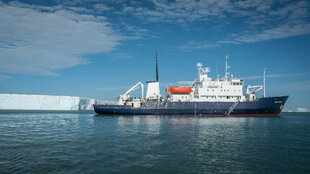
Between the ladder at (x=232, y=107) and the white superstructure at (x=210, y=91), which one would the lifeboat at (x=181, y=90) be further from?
the ladder at (x=232, y=107)

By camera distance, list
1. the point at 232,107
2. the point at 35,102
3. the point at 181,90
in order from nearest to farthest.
Result: the point at 232,107 < the point at 181,90 < the point at 35,102

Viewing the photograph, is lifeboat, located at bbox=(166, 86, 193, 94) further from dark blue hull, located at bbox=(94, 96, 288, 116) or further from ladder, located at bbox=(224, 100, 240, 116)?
ladder, located at bbox=(224, 100, 240, 116)

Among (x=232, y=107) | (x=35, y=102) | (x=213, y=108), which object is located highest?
(x=232, y=107)

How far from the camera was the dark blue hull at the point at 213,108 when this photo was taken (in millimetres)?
38688

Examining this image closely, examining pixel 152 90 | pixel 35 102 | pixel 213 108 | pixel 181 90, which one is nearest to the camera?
pixel 213 108

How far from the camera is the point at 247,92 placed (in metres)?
42.3

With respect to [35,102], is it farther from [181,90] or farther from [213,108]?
[213,108]

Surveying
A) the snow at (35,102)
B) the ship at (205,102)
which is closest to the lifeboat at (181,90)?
the ship at (205,102)

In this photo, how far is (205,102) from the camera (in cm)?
3972

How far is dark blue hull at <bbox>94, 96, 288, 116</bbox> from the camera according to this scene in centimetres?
3869

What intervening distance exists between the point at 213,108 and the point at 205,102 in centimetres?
203

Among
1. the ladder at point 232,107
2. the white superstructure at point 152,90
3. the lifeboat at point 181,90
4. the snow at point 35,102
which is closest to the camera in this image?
the ladder at point 232,107

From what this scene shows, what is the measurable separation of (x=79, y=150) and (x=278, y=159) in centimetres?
1106

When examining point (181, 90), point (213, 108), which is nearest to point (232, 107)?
point (213, 108)
